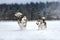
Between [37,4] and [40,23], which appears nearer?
[40,23]

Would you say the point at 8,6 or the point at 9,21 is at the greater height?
the point at 8,6

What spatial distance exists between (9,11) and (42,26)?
297 centimetres

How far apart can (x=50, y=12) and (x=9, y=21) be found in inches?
71.2

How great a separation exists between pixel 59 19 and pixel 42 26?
2.89 m

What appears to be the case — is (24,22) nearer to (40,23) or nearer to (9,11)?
(40,23)

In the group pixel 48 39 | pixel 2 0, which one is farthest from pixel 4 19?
pixel 48 39

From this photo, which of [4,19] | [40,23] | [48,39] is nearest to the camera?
[48,39]

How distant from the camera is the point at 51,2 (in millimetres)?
7789

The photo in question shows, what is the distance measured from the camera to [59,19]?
7.62 meters

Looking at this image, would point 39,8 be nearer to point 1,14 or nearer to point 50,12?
point 50,12

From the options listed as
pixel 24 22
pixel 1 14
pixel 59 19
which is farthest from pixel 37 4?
pixel 24 22

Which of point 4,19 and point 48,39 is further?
point 4,19

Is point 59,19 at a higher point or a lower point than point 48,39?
lower

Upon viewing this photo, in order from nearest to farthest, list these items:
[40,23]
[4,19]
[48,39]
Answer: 1. [48,39]
2. [40,23]
3. [4,19]
